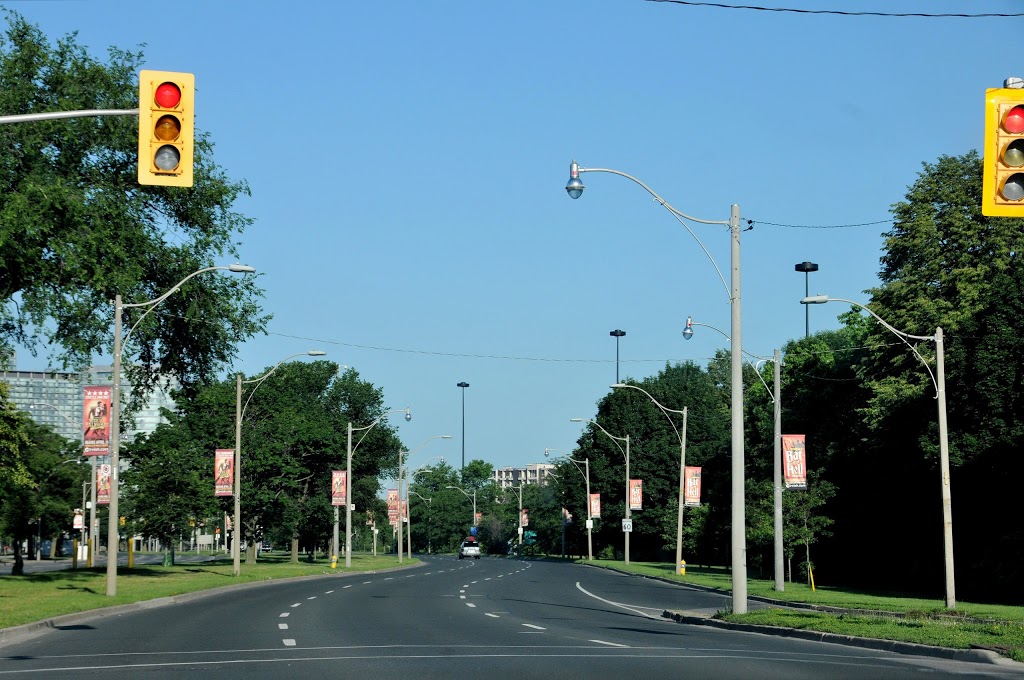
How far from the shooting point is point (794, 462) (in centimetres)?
4544

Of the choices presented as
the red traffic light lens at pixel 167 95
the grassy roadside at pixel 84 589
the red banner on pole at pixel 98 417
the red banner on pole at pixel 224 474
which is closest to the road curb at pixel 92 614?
the grassy roadside at pixel 84 589

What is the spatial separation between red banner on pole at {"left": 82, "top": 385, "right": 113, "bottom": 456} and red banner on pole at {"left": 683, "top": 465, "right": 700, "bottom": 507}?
33.1 metres

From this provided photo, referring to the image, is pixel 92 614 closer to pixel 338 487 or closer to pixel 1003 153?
pixel 1003 153

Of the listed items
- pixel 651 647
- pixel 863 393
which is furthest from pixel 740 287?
pixel 863 393

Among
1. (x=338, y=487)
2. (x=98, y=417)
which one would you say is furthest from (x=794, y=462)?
(x=338, y=487)

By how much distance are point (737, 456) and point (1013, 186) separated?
17331 mm

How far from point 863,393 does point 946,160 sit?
460 inches

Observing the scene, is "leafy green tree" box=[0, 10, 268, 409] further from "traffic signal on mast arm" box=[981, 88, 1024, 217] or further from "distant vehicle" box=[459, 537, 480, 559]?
"distant vehicle" box=[459, 537, 480, 559]

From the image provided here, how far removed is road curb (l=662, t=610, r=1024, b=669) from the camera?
1933cm

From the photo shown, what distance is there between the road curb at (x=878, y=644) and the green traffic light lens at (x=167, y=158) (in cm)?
1333

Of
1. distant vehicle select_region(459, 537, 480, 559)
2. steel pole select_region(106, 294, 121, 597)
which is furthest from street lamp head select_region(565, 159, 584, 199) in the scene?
distant vehicle select_region(459, 537, 480, 559)

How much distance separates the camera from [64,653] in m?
19.9

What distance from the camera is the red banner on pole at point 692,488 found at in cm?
6334

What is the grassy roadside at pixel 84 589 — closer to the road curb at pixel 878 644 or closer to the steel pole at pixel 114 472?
the steel pole at pixel 114 472
